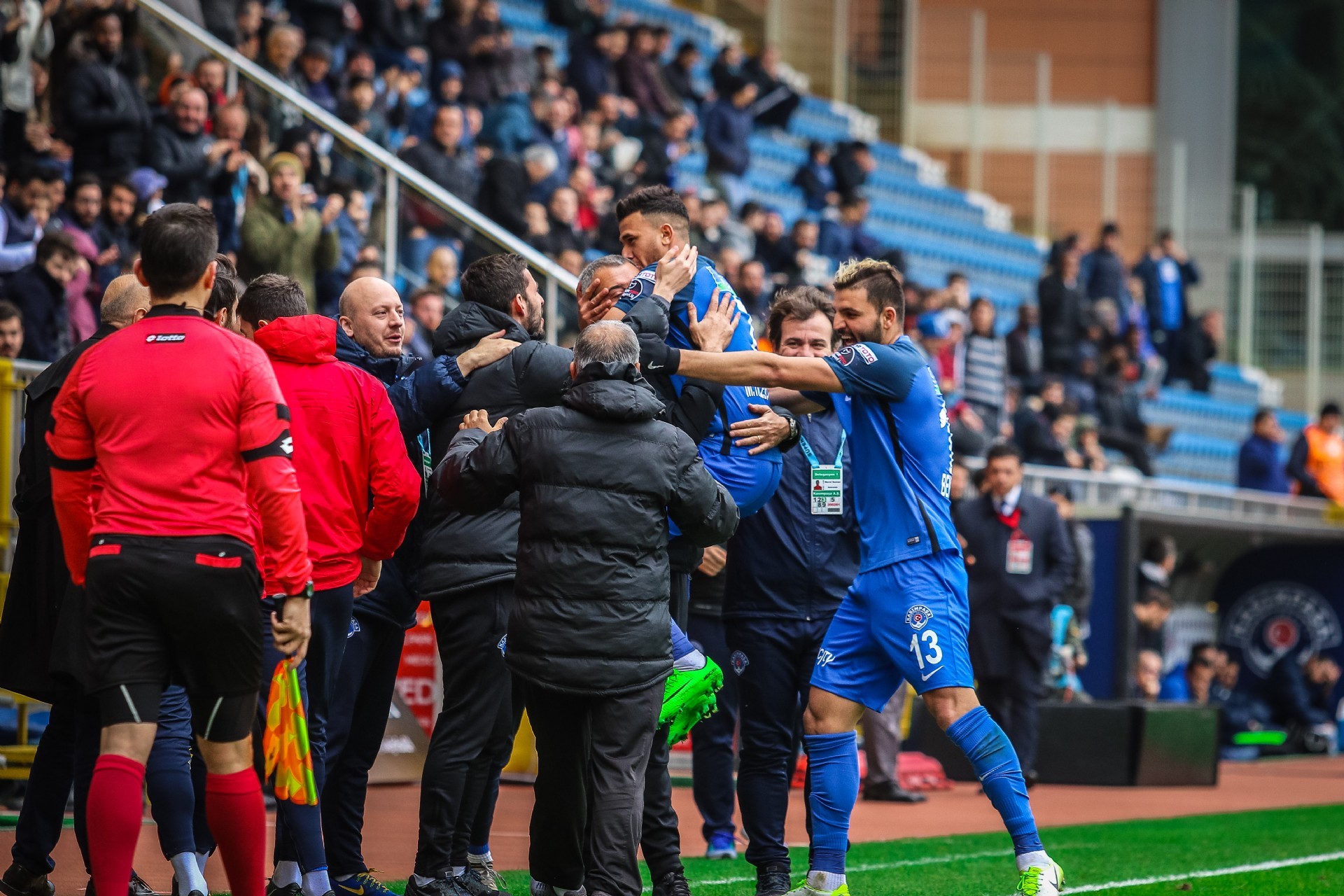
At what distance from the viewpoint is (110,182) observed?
11086 mm

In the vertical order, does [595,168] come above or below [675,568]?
above

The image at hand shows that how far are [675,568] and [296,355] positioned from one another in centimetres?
150

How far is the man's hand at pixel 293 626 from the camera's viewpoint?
4.93m

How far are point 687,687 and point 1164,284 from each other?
1924 centimetres

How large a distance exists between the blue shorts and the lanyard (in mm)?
1059

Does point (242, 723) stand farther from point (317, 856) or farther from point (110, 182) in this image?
point (110, 182)

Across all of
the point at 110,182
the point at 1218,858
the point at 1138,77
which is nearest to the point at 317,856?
the point at 1218,858

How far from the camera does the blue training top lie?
611 cm

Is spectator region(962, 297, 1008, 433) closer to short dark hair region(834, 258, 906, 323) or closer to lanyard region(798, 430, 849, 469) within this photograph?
lanyard region(798, 430, 849, 469)

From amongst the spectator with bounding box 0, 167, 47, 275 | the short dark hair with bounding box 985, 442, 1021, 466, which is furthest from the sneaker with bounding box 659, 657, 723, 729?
the spectator with bounding box 0, 167, 47, 275

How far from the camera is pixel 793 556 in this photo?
22.4 ft

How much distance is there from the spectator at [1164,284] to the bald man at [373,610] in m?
18.8

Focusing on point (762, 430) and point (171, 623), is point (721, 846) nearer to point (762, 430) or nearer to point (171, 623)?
point (762, 430)

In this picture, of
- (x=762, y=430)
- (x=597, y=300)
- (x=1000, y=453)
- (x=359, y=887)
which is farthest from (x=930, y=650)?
(x=1000, y=453)
